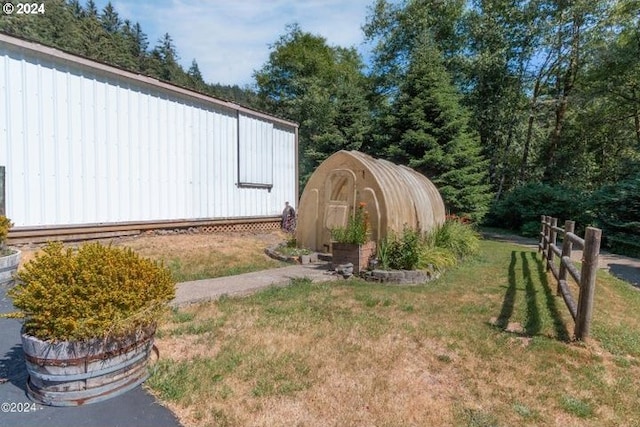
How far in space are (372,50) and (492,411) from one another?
86.1 feet

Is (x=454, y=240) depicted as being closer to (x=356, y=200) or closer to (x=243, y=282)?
(x=356, y=200)

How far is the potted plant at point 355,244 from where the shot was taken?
23.1 feet

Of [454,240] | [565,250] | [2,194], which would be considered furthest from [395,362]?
[2,194]

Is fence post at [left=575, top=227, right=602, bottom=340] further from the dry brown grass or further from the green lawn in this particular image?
the dry brown grass

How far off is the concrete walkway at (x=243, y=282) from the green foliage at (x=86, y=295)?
7.34 feet

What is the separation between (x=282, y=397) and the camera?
2.85m

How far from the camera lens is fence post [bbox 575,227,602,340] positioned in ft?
13.3

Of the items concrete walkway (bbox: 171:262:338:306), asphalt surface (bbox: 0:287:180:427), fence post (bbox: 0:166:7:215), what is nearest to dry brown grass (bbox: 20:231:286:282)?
concrete walkway (bbox: 171:262:338:306)

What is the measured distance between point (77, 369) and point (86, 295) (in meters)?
0.52

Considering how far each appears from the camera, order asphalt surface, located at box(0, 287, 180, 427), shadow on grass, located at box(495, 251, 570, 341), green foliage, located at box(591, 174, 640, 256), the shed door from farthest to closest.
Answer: green foliage, located at box(591, 174, 640, 256)
the shed door
shadow on grass, located at box(495, 251, 570, 341)
asphalt surface, located at box(0, 287, 180, 427)

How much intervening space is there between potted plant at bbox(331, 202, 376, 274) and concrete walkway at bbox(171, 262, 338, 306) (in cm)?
45

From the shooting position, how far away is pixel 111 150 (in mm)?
8508

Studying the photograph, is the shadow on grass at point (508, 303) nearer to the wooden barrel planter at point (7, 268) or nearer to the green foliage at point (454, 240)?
the green foliage at point (454, 240)
